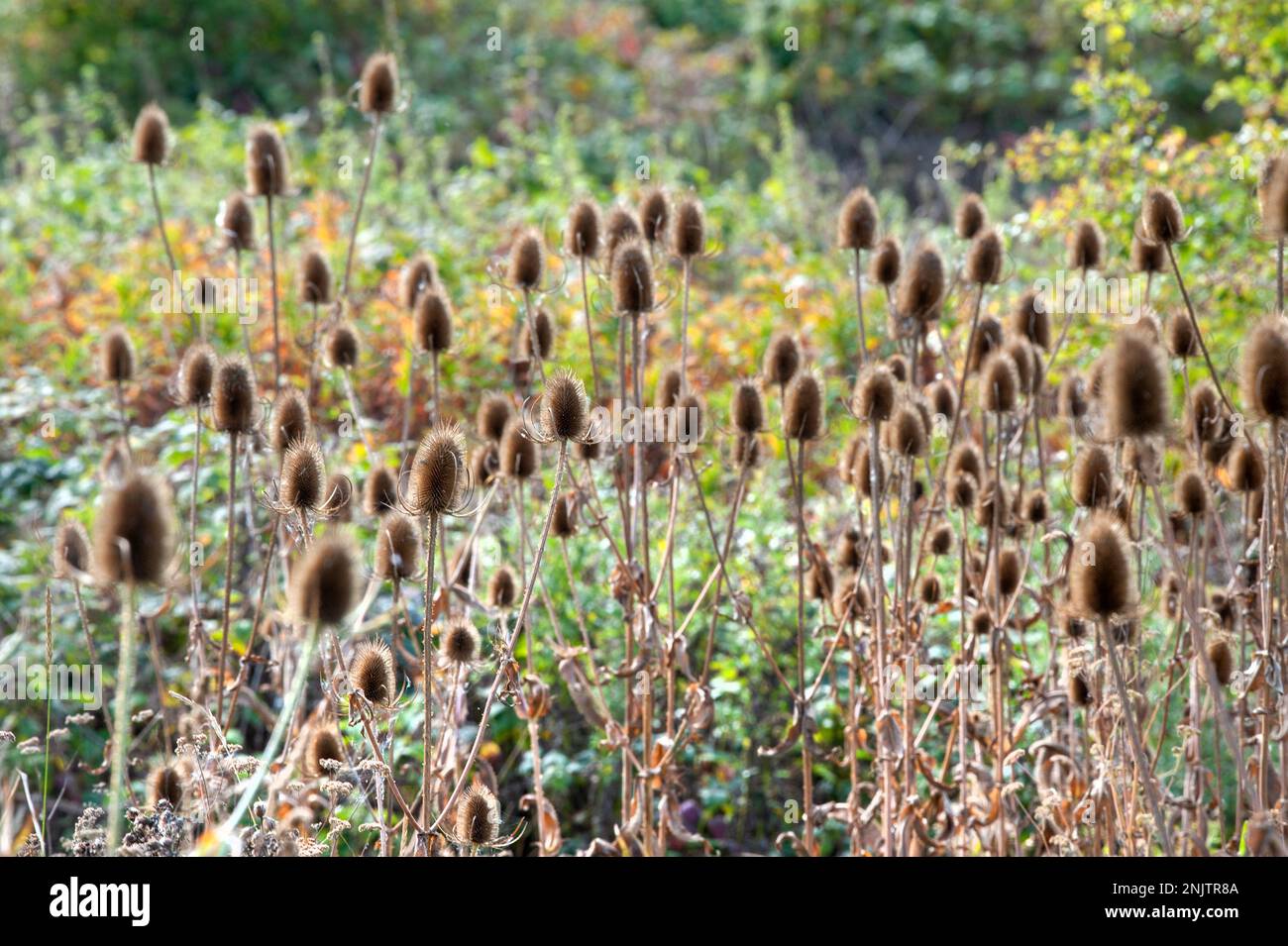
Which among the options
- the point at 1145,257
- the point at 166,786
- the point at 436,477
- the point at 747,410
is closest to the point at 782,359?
the point at 747,410

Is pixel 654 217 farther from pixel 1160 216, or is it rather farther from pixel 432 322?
pixel 1160 216

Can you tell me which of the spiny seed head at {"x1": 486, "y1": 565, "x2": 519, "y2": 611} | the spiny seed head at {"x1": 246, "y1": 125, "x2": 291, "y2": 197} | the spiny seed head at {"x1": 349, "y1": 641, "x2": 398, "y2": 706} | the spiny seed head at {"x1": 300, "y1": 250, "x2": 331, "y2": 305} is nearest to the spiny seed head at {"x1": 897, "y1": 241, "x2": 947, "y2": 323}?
the spiny seed head at {"x1": 486, "y1": 565, "x2": 519, "y2": 611}

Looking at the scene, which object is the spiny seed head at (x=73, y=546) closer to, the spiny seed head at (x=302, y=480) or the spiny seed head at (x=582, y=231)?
the spiny seed head at (x=302, y=480)

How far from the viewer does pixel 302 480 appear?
6.64 feet

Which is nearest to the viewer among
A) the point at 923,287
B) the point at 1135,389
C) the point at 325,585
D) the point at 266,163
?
the point at 325,585

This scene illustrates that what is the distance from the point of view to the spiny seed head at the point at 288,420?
2.43 metres

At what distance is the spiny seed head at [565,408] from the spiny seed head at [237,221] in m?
1.40

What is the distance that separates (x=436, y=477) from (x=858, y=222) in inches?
54.7

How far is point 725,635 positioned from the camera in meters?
4.16

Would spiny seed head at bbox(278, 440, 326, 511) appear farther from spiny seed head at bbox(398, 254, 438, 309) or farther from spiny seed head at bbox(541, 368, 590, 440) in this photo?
spiny seed head at bbox(398, 254, 438, 309)

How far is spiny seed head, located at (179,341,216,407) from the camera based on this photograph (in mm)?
2568

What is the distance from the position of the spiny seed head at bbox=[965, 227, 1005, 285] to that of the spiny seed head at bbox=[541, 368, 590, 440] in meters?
1.09

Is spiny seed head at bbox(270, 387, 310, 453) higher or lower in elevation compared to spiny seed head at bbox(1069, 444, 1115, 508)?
higher

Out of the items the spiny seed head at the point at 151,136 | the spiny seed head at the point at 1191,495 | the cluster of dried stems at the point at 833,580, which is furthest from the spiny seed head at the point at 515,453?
the spiny seed head at the point at 151,136
